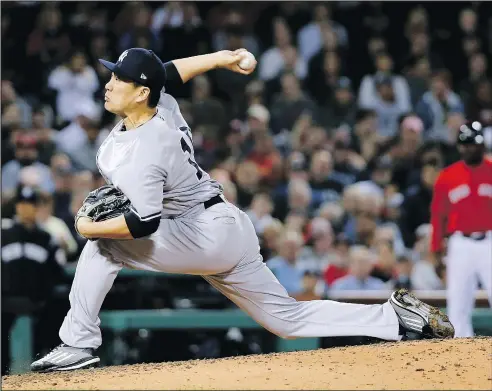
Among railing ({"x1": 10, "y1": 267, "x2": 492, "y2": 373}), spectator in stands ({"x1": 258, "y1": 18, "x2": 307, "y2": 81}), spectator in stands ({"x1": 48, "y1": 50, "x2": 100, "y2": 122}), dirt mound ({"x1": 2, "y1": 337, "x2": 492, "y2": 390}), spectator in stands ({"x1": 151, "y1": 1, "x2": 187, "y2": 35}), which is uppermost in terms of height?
spectator in stands ({"x1": 151, "y1": 1, "x2": 187, "y2": 35})

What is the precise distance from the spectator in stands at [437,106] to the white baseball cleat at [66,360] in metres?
7.19

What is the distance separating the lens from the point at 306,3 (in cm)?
1236

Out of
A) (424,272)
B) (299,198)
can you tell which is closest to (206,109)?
(299,198)

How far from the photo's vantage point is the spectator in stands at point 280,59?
38.0ft

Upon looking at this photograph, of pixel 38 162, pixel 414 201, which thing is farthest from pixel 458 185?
pixel 38 162

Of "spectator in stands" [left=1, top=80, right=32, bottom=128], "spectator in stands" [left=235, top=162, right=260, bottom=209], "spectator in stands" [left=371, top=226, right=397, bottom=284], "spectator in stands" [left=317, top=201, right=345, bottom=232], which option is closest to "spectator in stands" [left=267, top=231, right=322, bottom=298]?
"spectator in stands" [left=371, top=226, right=397, bottom=284]

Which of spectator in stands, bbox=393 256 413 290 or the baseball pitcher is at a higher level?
the baseball pitcher

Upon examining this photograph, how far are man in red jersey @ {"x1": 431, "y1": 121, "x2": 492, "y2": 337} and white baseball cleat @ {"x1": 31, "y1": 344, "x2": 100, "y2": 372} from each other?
344cm

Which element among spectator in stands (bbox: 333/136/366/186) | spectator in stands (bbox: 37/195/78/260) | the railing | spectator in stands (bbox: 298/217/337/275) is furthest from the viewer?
spectator in stands (bbox: 333/136/366/186)

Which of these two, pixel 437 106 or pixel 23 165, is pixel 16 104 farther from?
pixel 437 106

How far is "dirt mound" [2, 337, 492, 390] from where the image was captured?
4.55 metres

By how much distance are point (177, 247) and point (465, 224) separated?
11.4 feet

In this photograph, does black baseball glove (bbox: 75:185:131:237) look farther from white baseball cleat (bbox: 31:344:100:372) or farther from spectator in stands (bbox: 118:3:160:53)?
spectator in stands (bbox: 118:3:160:53)

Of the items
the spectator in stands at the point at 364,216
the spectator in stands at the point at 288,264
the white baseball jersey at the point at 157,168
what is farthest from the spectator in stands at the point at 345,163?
the white baseball jersey at the point at 157,168
